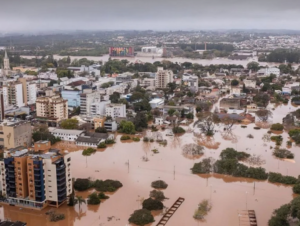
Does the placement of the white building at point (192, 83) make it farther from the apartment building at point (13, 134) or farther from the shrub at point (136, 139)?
the apartment building at point (13, 134)

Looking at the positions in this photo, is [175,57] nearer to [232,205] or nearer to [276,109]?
[276,109]

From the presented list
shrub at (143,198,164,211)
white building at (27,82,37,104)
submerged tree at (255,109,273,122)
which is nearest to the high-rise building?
white building at (27,82,37,104)

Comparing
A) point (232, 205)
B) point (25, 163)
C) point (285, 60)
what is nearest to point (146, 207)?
point (232, 205)

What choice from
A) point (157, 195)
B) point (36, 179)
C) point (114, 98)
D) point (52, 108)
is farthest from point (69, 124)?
point (157, 195)

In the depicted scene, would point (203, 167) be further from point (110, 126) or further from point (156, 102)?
point (156, 102)

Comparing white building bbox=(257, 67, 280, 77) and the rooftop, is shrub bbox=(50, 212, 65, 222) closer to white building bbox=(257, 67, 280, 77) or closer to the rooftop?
the rooftop
